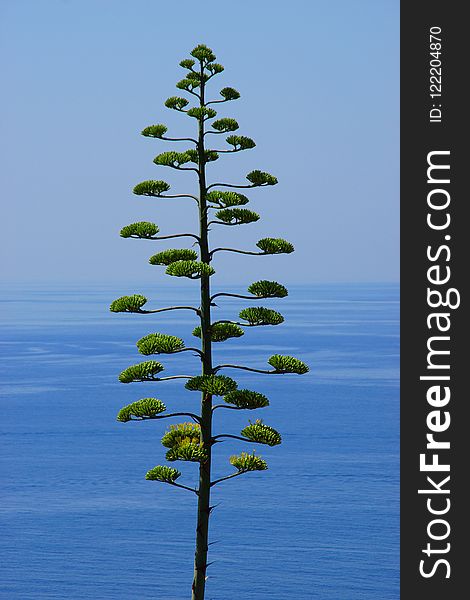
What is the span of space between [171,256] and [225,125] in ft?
3.63

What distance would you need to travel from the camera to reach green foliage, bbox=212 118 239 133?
794 centimetres

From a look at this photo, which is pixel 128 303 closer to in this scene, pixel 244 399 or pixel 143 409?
pixel 143 409

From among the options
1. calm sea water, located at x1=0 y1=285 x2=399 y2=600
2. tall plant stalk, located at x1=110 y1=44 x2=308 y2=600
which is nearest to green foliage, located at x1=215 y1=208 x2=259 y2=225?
tall plant stalk, located at x1=110 y1=44 x2=308 y2=600

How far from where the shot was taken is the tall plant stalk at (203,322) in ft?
24.3

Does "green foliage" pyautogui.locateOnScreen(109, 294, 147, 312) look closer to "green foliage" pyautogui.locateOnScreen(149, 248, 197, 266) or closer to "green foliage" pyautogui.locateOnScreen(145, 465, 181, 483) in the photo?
"green foliage" pyautogui.locateOnScreen(149, 248, 197, 266)

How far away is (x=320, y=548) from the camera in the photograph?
22953mm

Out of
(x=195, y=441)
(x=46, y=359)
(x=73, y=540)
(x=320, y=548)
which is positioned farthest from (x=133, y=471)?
(x=195, y=441)

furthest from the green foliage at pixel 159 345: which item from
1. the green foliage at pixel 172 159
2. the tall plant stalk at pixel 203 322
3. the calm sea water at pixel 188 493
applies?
the calm sea water at pixel 188 493

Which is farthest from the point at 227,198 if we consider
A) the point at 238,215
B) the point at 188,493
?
the point at 188,493

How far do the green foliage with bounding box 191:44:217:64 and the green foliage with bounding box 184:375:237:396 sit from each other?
7.57 ft

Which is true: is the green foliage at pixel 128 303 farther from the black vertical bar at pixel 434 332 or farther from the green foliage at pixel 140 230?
the black vertical bar at pixel 434 332

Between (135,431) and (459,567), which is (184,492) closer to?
(135,431)

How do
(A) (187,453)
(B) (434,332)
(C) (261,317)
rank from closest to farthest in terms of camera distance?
(B) (434,332), (A) (187,453), (C) (261,317)

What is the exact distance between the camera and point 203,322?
25.3 feet
